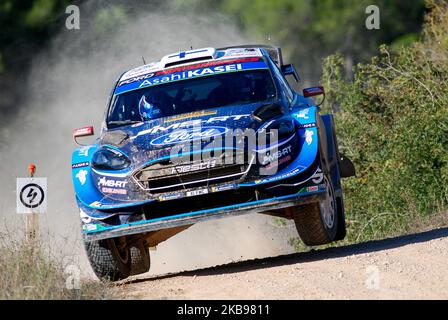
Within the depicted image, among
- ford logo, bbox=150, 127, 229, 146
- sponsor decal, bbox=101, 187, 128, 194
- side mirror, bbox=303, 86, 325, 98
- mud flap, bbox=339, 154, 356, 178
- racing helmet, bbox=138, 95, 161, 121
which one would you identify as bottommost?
sponsor decal, bbox=101, 187, 128, 194

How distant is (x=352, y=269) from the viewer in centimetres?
812

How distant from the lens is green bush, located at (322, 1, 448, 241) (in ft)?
43.1

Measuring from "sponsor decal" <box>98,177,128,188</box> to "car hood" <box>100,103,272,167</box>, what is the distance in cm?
19

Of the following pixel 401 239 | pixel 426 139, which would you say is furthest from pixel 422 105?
pixel 401 239

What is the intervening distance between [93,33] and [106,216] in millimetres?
15449

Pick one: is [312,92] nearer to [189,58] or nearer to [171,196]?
[189,58]

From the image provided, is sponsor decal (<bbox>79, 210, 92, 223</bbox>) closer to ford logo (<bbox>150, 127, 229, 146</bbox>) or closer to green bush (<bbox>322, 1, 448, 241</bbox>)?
ford logo (<bbox>150, 127, 229, 146</bbox>)

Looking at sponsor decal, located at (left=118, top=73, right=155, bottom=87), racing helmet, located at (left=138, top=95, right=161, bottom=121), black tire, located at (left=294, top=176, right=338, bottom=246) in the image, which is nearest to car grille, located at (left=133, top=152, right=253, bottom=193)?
black tire, located at (left=294, top=176, right=338, bottom=246)

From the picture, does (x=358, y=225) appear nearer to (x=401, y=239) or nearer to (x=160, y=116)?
(x=401, y=239)

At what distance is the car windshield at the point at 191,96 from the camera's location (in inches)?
378

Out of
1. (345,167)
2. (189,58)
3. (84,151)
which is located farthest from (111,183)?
(345,167)

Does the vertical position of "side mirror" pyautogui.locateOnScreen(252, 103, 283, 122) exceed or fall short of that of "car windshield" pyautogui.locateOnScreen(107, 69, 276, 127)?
it falls short

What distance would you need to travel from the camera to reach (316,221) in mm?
8805

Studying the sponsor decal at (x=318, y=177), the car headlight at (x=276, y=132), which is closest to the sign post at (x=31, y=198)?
the car headlight at (x=276, y=132)
